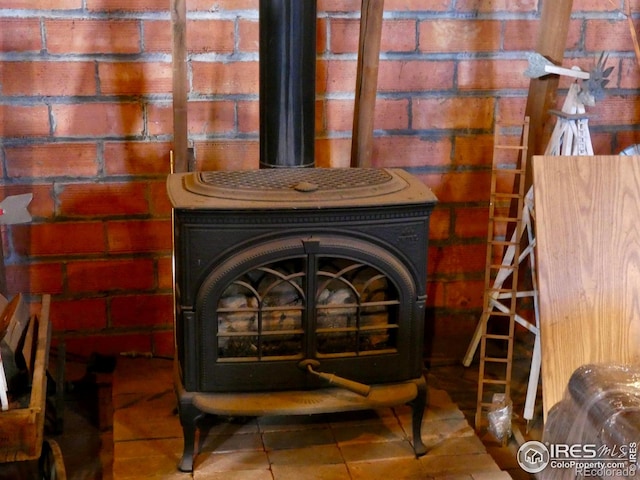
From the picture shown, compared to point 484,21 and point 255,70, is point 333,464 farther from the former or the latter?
point 484,21

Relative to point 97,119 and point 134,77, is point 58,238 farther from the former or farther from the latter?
point 134,77

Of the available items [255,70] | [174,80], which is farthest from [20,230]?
[255,70]

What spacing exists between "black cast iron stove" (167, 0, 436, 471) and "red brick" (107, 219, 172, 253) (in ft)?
1.26

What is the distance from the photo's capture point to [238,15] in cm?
209

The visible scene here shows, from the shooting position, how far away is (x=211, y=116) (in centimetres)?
215

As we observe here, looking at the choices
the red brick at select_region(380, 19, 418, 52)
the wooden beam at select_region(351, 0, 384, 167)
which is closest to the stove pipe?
the wooden beam at select_region(351, 0, 384, 167)

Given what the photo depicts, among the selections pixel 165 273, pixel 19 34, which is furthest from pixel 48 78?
pixel 165 273

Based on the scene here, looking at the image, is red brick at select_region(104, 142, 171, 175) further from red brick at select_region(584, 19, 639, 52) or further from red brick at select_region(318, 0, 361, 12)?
red brick at select_region(584, 19, 639, 52)

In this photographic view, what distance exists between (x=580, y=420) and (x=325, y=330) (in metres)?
0.59

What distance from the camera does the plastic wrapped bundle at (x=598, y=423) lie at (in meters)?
1.28

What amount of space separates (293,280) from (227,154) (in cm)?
55

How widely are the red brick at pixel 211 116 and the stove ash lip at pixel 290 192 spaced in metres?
0.32

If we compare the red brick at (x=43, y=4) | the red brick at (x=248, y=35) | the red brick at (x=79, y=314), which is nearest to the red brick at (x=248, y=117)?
the red brick at (x=248, y=35)

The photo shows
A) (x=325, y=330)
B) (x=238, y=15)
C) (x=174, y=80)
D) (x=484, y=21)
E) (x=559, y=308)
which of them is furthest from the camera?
(x=484, y=21)
